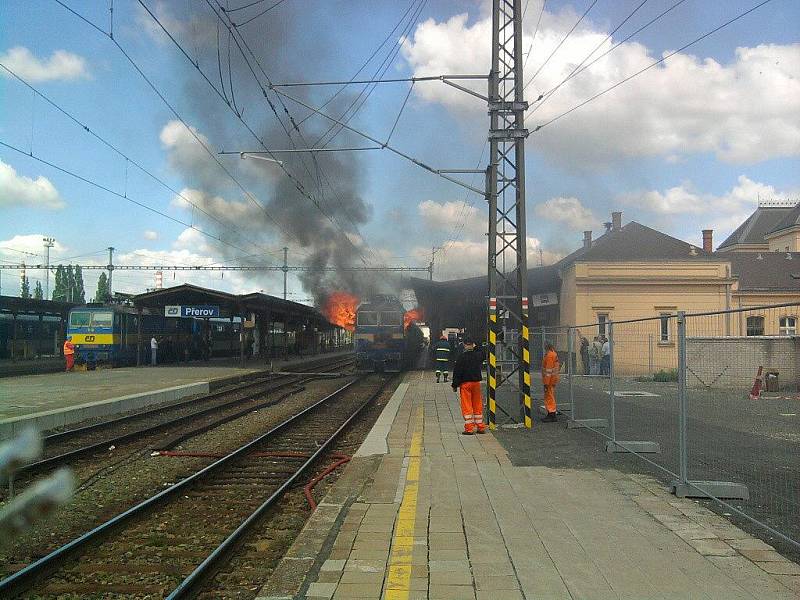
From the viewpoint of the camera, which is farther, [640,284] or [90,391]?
[640,284]

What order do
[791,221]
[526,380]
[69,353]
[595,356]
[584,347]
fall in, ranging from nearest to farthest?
[595,356], [526,380], [584,347], [69,353], [791,221]

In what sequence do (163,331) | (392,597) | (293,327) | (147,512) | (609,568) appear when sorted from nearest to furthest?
(392,597) → (609,568) → (147,512) → (163,331) → (293,327)

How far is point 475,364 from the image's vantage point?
11.0 metres

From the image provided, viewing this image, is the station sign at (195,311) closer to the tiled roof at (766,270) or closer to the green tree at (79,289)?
the tiled roof at (766,270)

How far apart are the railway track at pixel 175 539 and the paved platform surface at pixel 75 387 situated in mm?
5605

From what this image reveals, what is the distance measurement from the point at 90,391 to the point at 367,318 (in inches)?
561

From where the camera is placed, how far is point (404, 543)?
511 centimetres

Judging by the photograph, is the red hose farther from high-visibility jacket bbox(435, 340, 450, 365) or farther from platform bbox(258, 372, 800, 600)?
high-visibility jacket bbox(435, 340, 450, 365)

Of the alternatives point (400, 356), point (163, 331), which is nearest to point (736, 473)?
point (400, 356)

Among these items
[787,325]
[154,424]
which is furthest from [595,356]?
[154,424]

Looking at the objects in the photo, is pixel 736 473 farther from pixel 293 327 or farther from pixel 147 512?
pixel 293 327

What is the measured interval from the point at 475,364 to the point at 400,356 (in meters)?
19.2

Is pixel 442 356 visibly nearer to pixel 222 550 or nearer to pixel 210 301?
pixel 210 301

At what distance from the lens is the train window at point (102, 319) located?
28859 millimetres
